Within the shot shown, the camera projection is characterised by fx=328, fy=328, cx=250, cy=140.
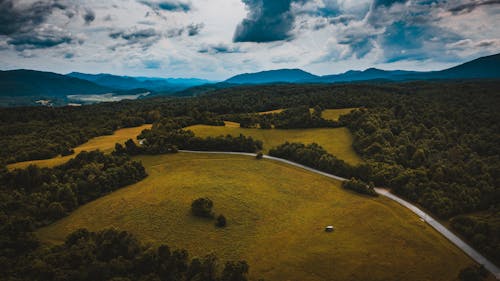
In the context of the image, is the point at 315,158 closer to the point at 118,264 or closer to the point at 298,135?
the point at 298,135

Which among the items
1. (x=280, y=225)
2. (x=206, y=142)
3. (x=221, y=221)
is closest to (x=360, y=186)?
(x=280, y=225)

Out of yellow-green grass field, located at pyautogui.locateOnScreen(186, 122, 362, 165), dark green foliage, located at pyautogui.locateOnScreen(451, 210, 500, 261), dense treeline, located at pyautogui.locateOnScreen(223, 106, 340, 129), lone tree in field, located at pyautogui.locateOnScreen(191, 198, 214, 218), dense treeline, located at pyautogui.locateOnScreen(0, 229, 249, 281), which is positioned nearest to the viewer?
dense treeline, located at pyautogui.locateOnScreen(0, 229, 249, 281)

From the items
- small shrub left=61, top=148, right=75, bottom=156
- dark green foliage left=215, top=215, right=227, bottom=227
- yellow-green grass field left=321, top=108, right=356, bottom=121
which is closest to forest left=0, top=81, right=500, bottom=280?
small shrub left=61, top=148, right=75, bottom=156

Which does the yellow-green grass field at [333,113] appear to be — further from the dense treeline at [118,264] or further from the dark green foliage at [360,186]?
the dense treeline at [118,264]

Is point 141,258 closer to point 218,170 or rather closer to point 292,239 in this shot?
point 292,239

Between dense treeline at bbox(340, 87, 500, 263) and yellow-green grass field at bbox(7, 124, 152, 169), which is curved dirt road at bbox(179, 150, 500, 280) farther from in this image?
yellow-green grass field at bbox(7, 124, 152, 169)

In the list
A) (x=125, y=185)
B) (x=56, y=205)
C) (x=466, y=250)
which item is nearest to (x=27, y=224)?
(x=56, y=205)
